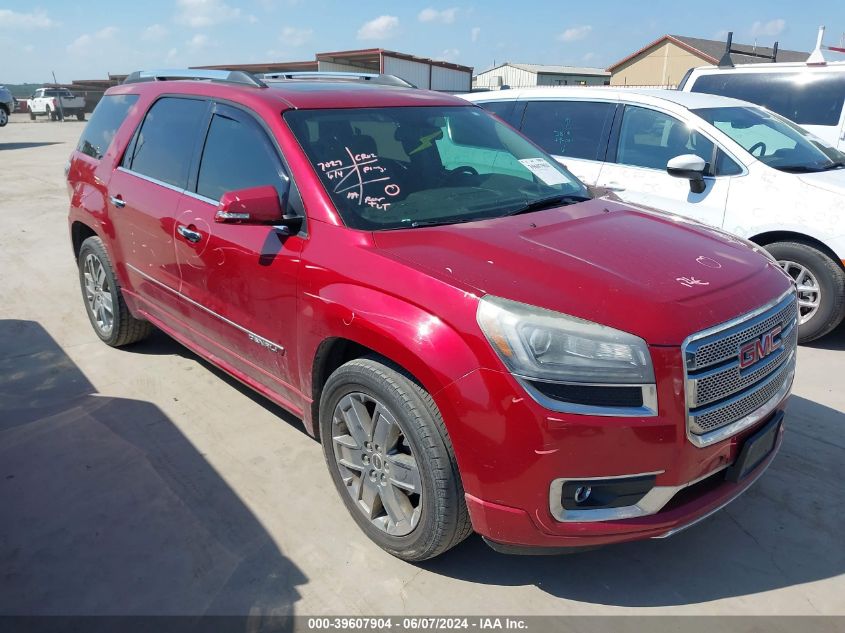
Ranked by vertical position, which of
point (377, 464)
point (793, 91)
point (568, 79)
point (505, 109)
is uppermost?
point (568, 79)

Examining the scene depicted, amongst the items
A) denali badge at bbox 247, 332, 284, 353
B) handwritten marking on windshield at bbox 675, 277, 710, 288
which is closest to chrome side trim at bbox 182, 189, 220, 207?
denali badge at bbox 247, 332, 284, 353

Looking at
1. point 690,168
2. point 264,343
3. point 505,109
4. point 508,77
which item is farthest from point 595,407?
point 508,77

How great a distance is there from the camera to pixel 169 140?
386 centimetres

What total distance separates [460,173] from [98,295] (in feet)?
10.0

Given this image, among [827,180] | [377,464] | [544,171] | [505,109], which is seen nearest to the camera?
[377,464]

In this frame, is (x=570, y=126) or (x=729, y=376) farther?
(x=570, y=126)

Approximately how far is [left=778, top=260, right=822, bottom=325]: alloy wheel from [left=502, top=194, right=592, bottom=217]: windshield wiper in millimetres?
2480

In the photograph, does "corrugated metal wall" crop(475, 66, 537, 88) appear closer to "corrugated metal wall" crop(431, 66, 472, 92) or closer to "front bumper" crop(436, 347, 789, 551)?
"corrugated metal wall" crop(431, 66, 472, 92)

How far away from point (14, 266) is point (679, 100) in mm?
6729

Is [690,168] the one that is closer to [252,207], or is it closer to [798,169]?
[798,169]

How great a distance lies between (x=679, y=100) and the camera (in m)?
5.55

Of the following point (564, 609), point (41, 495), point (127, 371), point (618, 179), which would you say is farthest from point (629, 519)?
point (618, 179)

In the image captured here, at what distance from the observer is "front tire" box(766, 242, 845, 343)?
4801 millimetres

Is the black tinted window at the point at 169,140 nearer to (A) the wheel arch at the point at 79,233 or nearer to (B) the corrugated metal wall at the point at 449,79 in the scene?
(A) the wheel arch at the point at 79,233
